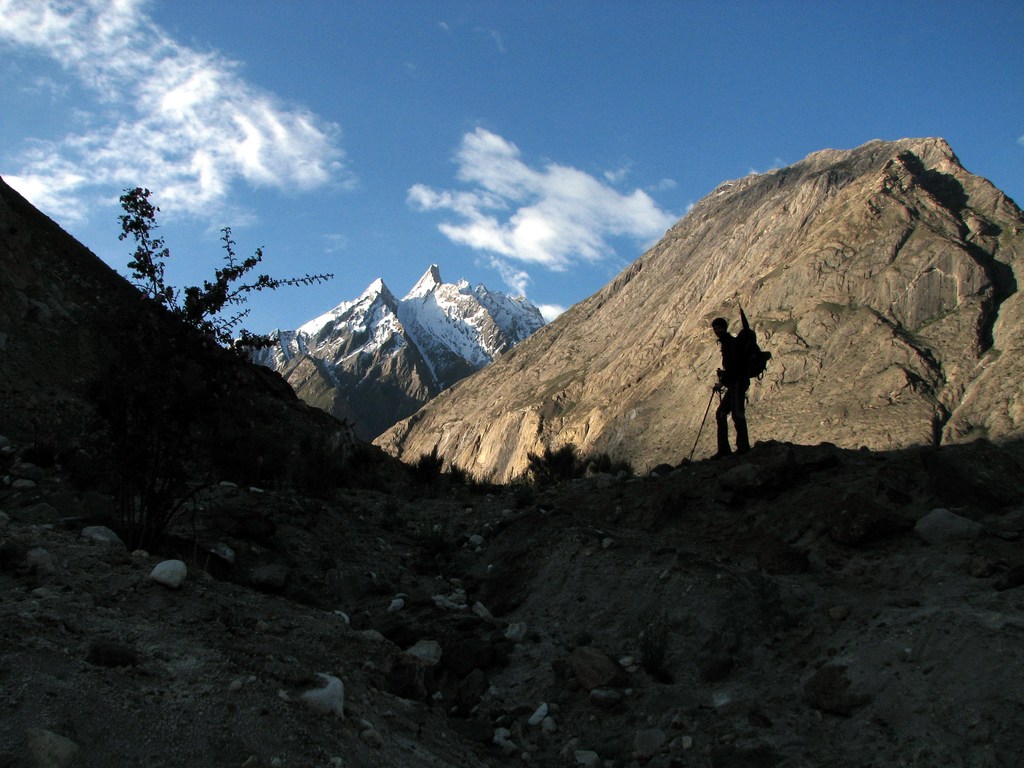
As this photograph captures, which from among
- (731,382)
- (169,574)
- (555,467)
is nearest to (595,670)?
(169,574)

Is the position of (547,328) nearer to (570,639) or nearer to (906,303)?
(906,303)

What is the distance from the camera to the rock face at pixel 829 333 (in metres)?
42.0

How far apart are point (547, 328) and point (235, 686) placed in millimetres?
101817

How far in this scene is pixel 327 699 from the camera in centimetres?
382

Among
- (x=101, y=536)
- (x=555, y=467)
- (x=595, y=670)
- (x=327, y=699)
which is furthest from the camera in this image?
(x=555, y=467)

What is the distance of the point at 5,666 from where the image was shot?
10.7ft

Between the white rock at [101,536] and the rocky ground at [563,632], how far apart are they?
1.1 inches

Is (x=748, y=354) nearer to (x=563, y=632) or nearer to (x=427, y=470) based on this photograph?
(x=563, y=632)

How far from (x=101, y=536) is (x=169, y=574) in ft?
4.22

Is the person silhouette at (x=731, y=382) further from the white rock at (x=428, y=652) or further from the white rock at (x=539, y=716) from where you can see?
the white rock at (x=539, y=716)

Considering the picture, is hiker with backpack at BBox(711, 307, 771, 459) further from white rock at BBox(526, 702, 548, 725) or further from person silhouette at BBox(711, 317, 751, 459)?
white rock at BBox(526, 702, 548, 725)

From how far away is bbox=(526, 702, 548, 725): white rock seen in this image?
4812 millimetres

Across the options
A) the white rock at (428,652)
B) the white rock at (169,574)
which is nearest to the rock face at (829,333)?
the white rock at (428,652)

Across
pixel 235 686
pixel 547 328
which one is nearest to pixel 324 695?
pixel 235 686
